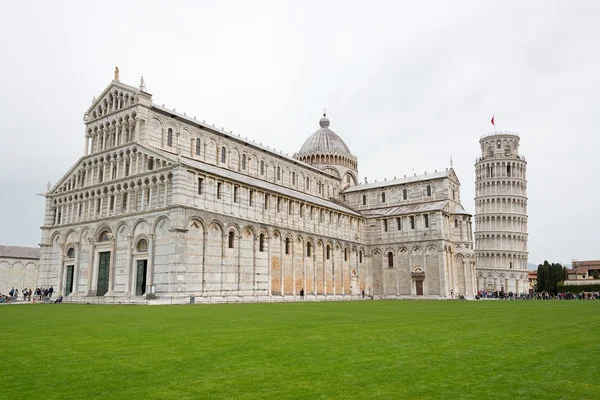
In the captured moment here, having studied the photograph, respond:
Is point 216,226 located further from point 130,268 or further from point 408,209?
point 408,209

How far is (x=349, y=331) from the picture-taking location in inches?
565

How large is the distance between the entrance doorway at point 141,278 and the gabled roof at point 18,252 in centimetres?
3519

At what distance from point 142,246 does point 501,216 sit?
74.0m

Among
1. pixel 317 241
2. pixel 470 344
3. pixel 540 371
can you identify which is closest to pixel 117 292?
pixel 317 241

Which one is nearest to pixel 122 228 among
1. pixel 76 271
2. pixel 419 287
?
pixel 76 271

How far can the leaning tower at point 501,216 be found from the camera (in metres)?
92.0

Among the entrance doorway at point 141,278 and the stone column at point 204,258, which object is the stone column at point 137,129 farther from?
the entrance doorway at point 141,278

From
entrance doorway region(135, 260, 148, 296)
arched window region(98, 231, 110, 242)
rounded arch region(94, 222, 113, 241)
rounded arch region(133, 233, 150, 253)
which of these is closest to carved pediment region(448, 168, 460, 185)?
rounded arch region(133, 233, 150, 253)

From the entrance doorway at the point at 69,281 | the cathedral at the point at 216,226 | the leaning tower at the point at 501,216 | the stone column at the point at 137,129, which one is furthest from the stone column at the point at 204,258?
the leaning tower at the point at 501,216

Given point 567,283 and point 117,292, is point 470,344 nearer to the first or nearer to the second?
point 117,292

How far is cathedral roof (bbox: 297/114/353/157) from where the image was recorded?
7372 centimetres

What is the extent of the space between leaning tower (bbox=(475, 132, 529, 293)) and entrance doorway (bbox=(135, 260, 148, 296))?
2779 inches

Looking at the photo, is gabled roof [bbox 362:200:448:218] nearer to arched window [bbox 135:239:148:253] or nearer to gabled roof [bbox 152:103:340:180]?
gabled roof [bbox 152:103:340:180]

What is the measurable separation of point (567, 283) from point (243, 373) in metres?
81.8
